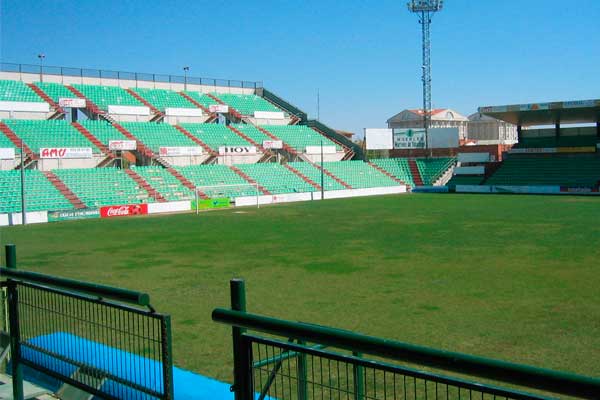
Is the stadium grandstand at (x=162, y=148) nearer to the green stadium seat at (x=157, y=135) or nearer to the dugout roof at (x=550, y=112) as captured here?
the green stadium seat at (x=157, y=135)

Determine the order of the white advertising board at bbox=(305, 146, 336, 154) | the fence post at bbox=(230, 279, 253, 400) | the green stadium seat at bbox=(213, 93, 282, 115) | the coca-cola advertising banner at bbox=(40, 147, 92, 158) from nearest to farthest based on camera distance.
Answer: the fence post at bbox=(230, 279, 253, 400), the coca-cola advertising banner at bbox=(40, 147, 92, 158), the white advertising board at bbox=(305, 146, 336, 154), the green stadium seat at bbox=(213, 93, 282, 115)

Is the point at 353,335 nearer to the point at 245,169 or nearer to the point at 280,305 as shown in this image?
the point at 280,305

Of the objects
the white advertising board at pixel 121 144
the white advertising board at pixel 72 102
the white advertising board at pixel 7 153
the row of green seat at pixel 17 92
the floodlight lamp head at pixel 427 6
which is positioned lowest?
the white advertising board at pixel 7 153

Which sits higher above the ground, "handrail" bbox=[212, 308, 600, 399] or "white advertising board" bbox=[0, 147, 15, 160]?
"white advertising board" bbox=[0, 147, 15, 160]

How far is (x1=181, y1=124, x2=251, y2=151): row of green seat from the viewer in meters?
52.7

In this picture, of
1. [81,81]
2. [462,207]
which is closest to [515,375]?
[462,207]

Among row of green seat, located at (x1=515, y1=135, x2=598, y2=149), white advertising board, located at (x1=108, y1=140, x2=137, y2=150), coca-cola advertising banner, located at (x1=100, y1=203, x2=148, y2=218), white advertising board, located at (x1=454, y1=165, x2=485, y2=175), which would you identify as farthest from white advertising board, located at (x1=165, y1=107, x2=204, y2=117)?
row of green seat, located at (x1=515, y1=135, x2=598, y2=149)

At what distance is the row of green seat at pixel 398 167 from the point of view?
6000 cm

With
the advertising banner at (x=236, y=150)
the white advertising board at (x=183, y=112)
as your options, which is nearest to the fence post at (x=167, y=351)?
the advertising banner at (x=236, y=150)

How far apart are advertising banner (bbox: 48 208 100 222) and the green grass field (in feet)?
9.68

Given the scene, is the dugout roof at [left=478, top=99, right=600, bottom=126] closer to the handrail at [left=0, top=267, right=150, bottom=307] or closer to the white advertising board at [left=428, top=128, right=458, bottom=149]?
the white advertising board at [left=428, top=128, right=458, bottom=149]

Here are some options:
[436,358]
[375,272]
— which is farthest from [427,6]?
[436,358]

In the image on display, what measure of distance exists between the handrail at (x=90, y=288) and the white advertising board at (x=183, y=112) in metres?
51.6

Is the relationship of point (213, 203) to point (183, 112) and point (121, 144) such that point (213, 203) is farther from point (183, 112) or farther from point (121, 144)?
point (183, 112)
